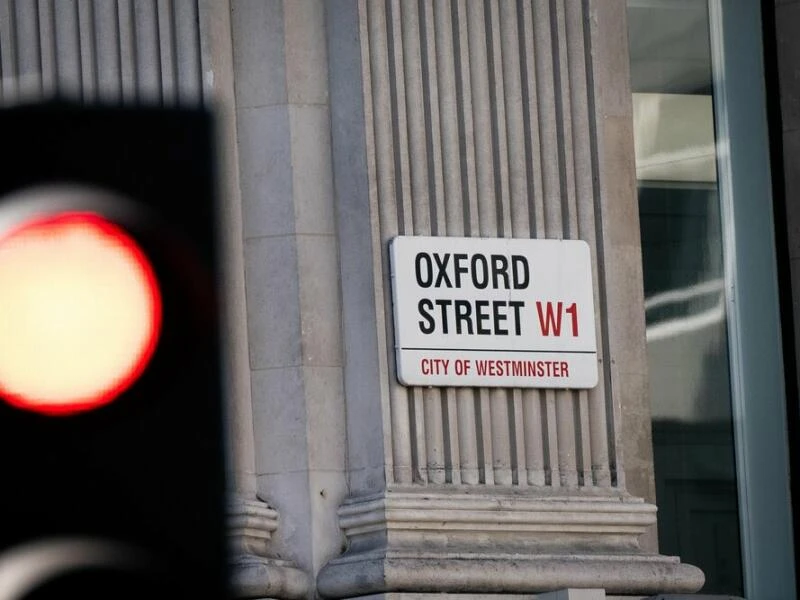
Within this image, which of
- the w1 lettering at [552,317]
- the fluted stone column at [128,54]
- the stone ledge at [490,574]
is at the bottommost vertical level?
the stone ledge at [490,574]

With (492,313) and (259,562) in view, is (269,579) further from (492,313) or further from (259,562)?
(492,313)

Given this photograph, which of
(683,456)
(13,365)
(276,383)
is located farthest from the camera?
(683,456)

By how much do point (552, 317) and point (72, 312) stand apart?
779 cm

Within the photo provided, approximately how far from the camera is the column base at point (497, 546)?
9102mm

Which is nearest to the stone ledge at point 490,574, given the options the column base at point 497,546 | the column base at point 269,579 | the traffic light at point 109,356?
the column base at point 497,546

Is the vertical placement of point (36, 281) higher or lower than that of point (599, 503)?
higher

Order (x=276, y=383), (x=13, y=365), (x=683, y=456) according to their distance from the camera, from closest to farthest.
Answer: (x=13, y=365)
(x=276, y=383)
(x=683, y=456)

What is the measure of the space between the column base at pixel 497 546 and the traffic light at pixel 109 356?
7037 mm

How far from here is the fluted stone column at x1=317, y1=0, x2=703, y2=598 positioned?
9281 mm

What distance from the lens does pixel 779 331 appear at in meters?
11.5

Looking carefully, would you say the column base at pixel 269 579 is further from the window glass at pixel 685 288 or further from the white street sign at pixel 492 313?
the window glass at pixel 685 288

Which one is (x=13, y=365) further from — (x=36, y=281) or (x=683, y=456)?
(x=683, y=456)

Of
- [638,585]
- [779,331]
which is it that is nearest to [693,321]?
[779,331]

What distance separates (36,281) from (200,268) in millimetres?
160
